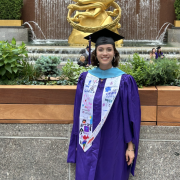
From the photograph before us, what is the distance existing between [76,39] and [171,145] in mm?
8601

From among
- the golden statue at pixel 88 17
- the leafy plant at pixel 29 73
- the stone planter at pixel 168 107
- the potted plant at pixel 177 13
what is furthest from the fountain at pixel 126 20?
the stone planter at pixel 168 107

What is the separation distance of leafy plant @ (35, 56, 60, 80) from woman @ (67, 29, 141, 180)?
95 centimetres

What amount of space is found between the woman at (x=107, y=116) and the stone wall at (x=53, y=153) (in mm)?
432

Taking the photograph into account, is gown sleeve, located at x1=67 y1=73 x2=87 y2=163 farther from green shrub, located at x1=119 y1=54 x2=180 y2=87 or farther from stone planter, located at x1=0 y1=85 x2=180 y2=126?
green shrub, located at x1=119 y1=54 x2=180 y2=87

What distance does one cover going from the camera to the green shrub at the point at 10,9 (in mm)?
12617

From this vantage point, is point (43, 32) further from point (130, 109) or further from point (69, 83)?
point (130, 109)

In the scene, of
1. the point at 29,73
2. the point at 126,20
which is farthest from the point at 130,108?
the point at 126,20

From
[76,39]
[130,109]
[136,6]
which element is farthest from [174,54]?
[130,109]

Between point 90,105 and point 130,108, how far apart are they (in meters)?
0.37

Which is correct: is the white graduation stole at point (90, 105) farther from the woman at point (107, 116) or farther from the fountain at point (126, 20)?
the fountain at point (126, 20)

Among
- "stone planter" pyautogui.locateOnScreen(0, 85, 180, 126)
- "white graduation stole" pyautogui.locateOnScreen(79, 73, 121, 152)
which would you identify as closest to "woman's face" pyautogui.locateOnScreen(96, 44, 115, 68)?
"white graduation stole" pyautogui.locateOnScreen(79, 73, 121, 152)

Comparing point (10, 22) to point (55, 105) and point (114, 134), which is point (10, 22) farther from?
Answer: point (114, 134)

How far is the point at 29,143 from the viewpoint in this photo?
311 centimetres

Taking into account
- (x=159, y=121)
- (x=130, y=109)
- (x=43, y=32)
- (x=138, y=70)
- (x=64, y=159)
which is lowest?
(x=64, y=159)
